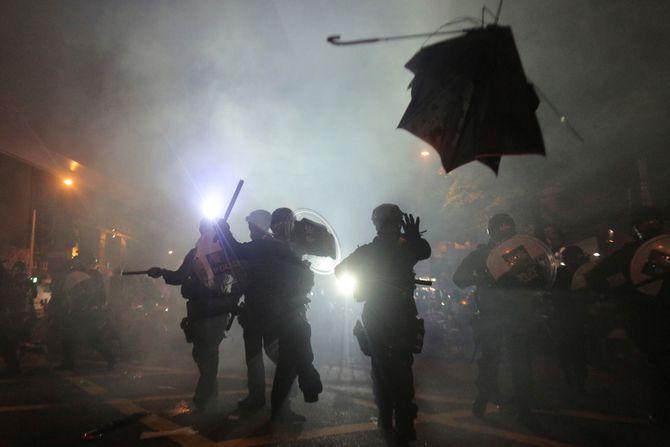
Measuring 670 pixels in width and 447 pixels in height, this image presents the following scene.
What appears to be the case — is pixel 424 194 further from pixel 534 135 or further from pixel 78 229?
pixel 78 229

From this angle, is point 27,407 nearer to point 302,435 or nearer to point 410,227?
point 302,435

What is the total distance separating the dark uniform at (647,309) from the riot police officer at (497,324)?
0.83 metres

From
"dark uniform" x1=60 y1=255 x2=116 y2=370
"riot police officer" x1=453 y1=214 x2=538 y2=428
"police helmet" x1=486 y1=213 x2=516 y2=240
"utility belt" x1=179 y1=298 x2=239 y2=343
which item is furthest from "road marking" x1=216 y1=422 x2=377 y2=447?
"dark uniform" x1=60 y1=255 x2=116 y2=370

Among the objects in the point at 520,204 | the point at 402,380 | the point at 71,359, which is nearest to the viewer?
the point at 402,380

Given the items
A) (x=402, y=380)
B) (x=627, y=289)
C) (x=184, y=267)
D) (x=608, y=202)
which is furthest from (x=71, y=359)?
(x=608, y=202)

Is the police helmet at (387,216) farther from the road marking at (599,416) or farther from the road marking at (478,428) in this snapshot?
the road marking at (599,416)

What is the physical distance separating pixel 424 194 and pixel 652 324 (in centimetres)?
1395

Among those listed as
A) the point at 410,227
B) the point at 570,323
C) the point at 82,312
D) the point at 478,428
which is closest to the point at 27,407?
the point at 82,312

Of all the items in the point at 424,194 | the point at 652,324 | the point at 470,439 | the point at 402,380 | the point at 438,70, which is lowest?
the point at 470,439

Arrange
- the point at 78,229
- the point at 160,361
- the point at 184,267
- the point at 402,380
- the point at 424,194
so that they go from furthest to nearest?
the point at 78,229 < the point at 424,194 < the point at 160,361 < the point at 184,267 < the point at 402,380

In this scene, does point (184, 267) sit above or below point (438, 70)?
below

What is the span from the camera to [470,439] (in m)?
3.11

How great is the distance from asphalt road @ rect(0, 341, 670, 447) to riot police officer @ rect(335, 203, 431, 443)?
0.35 meters

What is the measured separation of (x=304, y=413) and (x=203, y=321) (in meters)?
1.34
